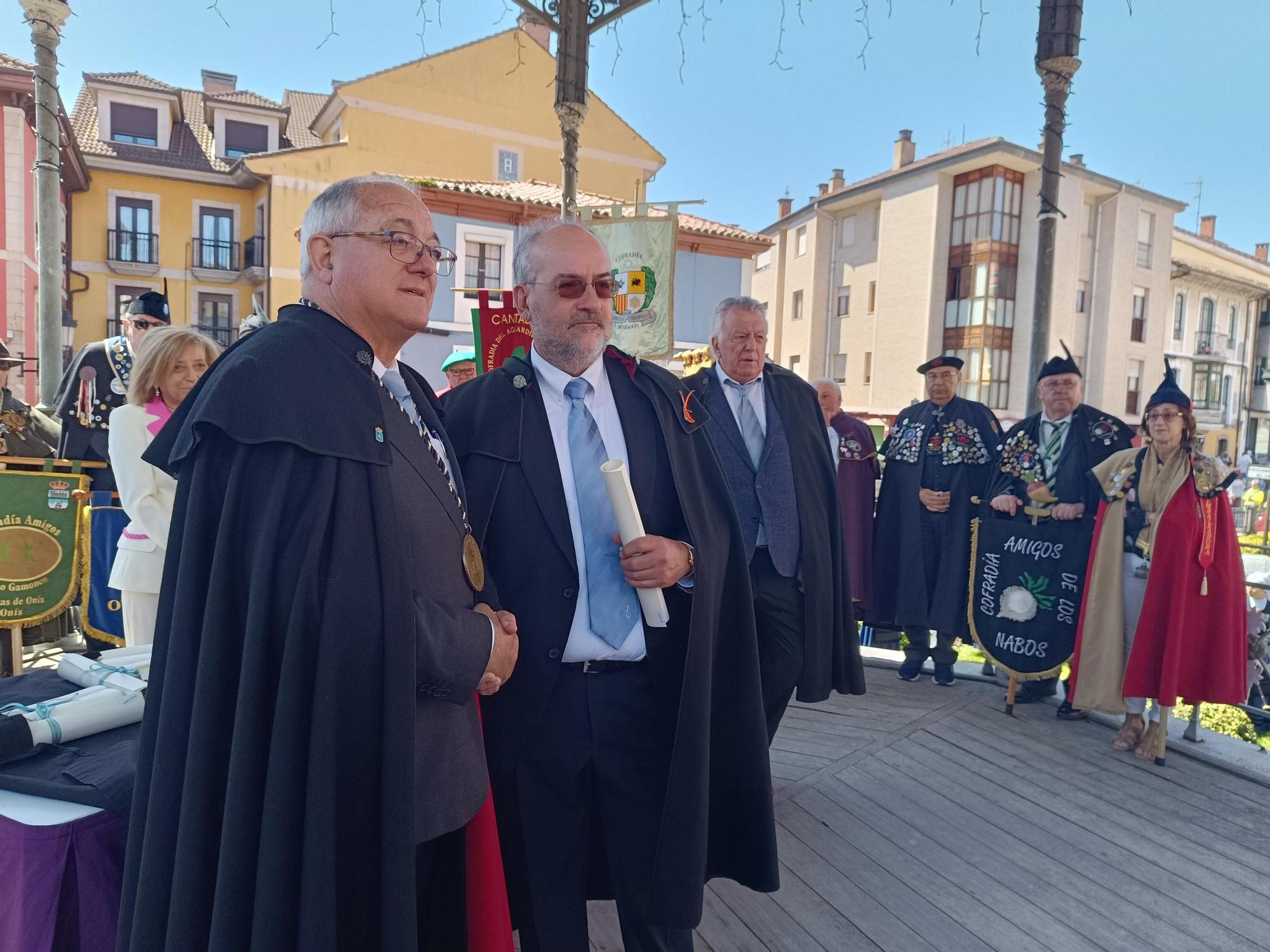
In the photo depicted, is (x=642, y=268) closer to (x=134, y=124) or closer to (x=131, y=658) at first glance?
(x=131, y=658)

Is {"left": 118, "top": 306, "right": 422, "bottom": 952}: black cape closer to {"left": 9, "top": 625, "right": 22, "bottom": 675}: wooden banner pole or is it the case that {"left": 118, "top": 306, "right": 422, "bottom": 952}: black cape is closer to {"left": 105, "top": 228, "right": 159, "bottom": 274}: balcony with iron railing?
{"left": 9, "top": 625, "right": 22, "bottom": 675}: wooden banner pole

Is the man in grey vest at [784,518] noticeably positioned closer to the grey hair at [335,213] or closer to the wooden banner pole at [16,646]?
the grey hair at [335,213]

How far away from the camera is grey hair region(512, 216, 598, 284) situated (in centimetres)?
224

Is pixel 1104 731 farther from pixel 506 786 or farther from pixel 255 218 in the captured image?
pixel 255 218

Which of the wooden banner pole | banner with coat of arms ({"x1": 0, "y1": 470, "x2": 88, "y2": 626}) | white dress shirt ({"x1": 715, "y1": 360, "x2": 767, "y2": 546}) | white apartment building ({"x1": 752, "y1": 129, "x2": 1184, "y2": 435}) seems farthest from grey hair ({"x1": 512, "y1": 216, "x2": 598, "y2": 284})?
white apartment building ({"x1": 752, "y1": 129, "x2": 1184, "y2": 435})

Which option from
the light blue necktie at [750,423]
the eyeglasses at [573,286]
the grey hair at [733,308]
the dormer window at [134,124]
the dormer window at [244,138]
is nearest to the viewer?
the eyeglasses at [573,286]

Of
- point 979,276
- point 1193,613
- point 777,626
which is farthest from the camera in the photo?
point 979,276

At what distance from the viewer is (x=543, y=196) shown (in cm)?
1956

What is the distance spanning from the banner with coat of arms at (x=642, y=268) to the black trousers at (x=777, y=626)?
2.26 m

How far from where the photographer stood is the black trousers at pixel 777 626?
329cm

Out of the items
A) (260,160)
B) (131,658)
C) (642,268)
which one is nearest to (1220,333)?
(260,160)

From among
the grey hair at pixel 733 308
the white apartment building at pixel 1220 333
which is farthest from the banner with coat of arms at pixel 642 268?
the white apartment building at pixel 1220 333

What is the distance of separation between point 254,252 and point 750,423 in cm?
2603

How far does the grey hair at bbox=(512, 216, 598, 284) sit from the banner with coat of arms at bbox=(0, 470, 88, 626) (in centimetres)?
375
